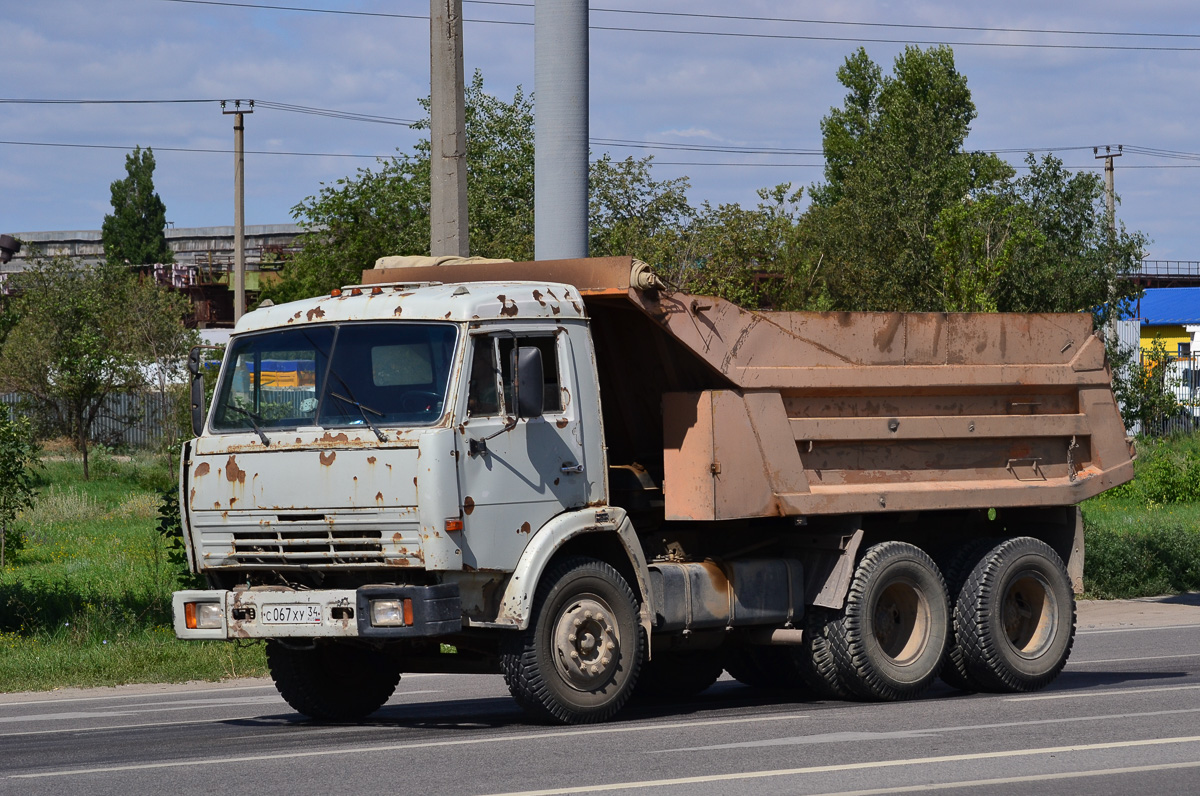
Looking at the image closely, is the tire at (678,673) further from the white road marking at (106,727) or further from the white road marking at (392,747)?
the white road marking at (106,727)

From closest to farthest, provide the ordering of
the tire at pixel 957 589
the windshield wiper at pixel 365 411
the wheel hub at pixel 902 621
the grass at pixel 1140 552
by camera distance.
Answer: the windshield wiper at pixel 365 411 < the wheel hub at pixel 902 621 < the tire at pixel 957 589 < the grass at pixel 1140 552

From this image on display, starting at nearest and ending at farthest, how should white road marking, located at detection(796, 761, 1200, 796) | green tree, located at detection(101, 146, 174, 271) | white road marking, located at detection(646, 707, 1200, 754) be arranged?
1. white road marking, located at detection(796, 761, 1200, 796)
2. white road marking, located at detection(646, 707, 1200, 754)
3. green tree, located at detection(101, 146, 174, 271)

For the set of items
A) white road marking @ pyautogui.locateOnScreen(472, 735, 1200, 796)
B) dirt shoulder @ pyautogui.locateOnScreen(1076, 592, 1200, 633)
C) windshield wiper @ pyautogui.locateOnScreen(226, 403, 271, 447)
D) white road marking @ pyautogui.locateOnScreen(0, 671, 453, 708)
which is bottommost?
dirt shoulder @ pyautogui.locateOnScreen(1076, 592, 1200, 633)

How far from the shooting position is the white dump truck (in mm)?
9344

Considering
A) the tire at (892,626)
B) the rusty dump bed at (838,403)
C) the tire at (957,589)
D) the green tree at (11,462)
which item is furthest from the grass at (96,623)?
the tire at (957,589)

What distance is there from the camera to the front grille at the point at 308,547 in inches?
364

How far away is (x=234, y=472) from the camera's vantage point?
9.70m

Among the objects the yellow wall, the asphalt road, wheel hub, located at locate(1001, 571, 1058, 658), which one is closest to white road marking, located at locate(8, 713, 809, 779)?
the asphalt road

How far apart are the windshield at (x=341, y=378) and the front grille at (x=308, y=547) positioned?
646 mm

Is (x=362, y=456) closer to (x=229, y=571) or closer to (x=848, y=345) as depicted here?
(x=229, y=571)

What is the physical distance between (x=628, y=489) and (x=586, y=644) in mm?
1408

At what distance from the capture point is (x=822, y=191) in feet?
231

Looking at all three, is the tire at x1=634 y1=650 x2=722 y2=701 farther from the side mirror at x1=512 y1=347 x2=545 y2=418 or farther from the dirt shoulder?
the dirt shoulder

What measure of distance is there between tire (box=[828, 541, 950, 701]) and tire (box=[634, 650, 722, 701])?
50.4 inches
